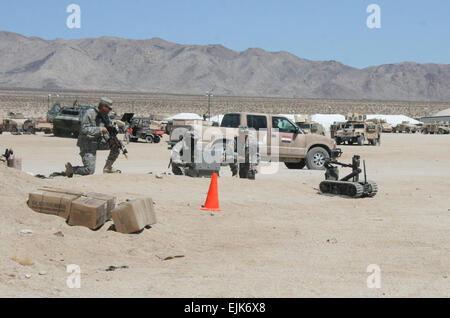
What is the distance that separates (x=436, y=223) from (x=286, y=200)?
3105mm

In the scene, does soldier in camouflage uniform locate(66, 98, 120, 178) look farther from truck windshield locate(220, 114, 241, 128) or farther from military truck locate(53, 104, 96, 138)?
military truck locate(53, 104, 96, 138)

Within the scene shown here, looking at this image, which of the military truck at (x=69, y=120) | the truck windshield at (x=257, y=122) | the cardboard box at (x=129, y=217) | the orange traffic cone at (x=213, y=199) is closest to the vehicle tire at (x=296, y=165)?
the truck windshield at (x=257, y=122)

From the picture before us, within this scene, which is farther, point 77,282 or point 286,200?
point 286,200

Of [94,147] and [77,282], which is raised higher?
[94,147]

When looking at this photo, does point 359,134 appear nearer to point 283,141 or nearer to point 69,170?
point 283,141

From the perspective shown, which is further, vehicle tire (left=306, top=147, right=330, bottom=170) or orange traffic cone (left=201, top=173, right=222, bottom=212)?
vehicle tire (left=306, top=147, right=330, bottom=170)

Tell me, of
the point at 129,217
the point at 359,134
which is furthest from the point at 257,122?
the point at 359,134

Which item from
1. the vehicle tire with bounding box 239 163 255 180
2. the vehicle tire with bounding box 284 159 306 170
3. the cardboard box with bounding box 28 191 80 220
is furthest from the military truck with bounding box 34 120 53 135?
the cardboard box with bounding box 28 191 80 220

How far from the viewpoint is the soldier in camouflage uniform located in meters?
12.8

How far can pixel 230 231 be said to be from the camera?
374 inches

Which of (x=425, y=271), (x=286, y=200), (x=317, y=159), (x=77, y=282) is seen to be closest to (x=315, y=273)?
(x=425, y=271)

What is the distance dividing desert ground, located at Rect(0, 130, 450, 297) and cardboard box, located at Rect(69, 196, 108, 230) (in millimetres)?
117

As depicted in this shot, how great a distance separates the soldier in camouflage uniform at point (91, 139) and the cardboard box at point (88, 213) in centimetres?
416
